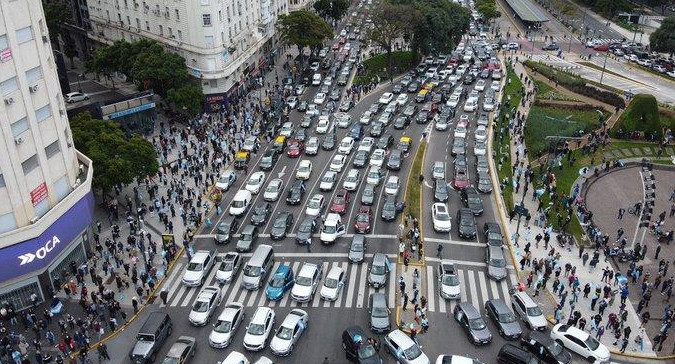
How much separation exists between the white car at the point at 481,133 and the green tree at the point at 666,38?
51.9 meters

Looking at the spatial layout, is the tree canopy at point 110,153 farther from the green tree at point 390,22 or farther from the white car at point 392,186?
the green tree at point 390,22

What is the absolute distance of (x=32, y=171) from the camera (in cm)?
3678

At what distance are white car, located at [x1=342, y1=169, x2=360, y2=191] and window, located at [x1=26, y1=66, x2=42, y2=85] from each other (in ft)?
86.0

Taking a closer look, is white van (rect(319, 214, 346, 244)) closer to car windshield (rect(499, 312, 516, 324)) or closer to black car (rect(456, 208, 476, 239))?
black car (rect(456, 208, 476, 239))

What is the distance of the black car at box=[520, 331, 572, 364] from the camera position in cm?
3166

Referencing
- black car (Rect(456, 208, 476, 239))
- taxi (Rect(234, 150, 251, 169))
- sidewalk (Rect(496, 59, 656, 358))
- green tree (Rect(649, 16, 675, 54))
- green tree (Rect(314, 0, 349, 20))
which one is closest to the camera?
sidewalk (Rect(496, 59, 656, 358))

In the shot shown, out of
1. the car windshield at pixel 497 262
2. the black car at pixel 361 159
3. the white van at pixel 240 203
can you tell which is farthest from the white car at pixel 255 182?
the car windshield at pixel 497 262

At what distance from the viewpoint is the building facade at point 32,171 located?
34.6m

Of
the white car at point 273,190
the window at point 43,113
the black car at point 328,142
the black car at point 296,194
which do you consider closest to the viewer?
the window at point 43,113

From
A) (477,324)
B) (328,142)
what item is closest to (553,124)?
(328,142)

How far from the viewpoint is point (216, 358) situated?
32750mm

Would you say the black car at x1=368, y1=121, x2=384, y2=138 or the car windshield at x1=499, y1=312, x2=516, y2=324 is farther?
the black car at x1=368, y1=121, x2=384, y2=138

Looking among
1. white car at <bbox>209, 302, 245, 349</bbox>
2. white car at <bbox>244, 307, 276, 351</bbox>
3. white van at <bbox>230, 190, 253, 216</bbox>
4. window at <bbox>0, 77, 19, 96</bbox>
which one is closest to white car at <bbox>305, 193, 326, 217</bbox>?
white van at <bbox>230, 190, 253, 216</bbox>

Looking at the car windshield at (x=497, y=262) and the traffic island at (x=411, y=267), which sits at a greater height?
the car windshield at (x=497, y=262)
